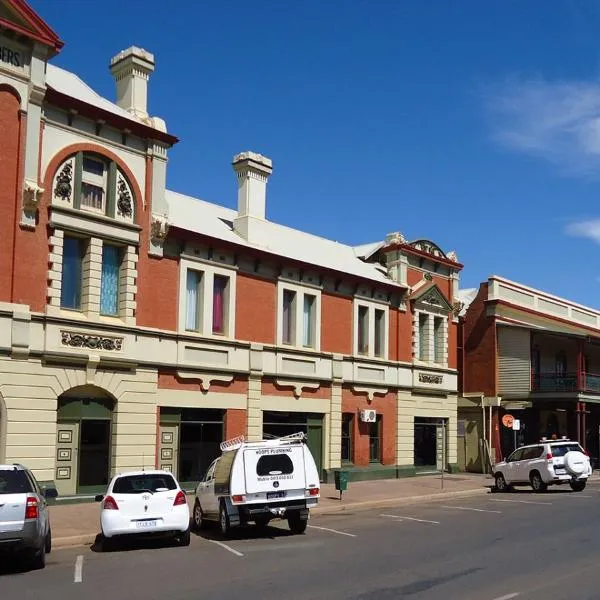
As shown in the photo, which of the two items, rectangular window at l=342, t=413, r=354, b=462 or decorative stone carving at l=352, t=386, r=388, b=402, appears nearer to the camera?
rectangular window at l=342, t=413, r=354, b=462

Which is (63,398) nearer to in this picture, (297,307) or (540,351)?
(297,307)

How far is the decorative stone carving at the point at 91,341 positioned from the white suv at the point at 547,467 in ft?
48.9

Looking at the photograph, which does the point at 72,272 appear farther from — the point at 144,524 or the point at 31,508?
the point at 31,508

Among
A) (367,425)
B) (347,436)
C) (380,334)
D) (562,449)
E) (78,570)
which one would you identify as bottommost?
(78,570)

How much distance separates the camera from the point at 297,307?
1163 inches

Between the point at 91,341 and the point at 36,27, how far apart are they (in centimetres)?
835

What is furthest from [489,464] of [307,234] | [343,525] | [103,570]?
[103,570]

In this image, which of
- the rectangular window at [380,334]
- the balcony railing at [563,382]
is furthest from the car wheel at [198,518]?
the balcony railing at [563,382]

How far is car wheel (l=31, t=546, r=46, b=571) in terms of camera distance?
1290 centimetres

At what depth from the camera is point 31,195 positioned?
21.3 m

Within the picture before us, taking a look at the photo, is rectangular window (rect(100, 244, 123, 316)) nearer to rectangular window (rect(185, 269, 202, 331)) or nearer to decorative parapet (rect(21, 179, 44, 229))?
decorative parapet (rect(21, 179, 44, 229))

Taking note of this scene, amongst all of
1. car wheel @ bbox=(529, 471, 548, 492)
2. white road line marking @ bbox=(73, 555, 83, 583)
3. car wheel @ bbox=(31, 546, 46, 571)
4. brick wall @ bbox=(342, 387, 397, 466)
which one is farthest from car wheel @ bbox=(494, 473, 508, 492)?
car wheel @ bbox=(31, 546, 46, 571)

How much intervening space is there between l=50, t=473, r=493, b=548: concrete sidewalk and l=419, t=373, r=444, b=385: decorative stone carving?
397 cm

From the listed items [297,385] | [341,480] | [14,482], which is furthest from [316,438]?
[14,482]
